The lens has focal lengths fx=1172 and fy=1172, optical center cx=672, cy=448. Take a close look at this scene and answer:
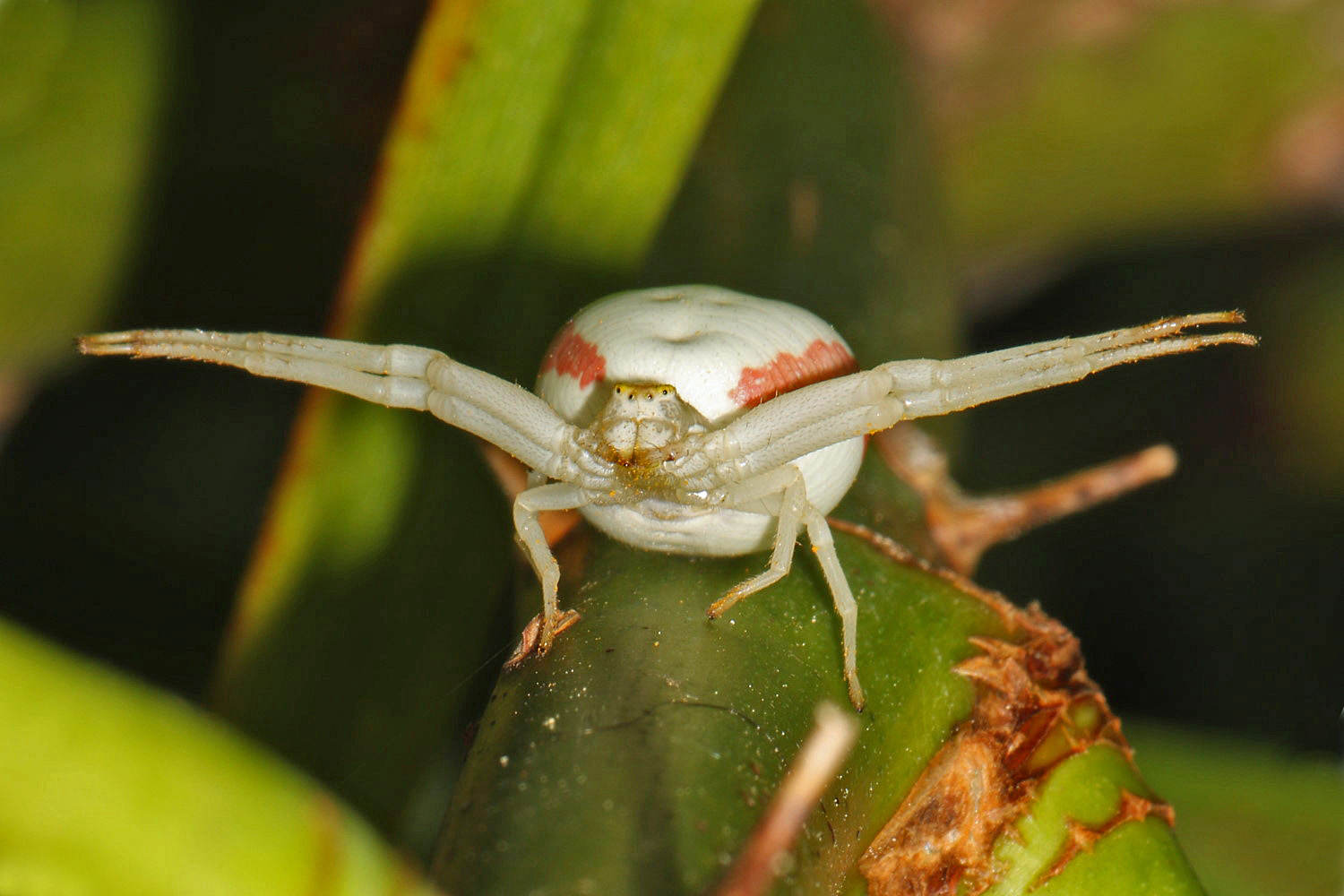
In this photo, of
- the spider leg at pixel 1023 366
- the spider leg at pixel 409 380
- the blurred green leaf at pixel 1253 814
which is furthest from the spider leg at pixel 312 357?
the blurred green leaf at pixel 1253 814

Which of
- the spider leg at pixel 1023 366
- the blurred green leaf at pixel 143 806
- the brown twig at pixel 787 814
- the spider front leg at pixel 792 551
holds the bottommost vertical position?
the blurred green leaf at pixel 143 806

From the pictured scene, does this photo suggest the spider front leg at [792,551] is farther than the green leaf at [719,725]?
Yes

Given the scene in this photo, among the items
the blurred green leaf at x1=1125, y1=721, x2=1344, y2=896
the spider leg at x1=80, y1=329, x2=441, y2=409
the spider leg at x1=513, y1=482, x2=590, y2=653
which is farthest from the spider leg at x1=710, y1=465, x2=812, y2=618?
the blurred green leaf at x1=1125, y1=721, x2=1344, y2=896

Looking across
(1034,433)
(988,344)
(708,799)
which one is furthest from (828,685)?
(988,344)

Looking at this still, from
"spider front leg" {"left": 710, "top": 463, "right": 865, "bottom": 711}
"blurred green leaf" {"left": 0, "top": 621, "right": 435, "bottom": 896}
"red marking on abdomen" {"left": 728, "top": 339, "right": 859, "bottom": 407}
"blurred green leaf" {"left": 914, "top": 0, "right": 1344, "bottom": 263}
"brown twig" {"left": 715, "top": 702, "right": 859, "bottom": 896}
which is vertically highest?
"blurred green leaf" {"left": 914, "top": 0, "right": 1344, "bottom": 263}

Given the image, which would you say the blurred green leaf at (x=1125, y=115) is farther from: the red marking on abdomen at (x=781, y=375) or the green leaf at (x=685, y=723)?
the green leaf at (x=685, y=723)

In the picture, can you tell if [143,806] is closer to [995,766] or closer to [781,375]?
[995,766]

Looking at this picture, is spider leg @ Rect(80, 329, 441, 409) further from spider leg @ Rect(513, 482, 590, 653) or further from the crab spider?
spider leg @ Rect(513, 482, 590, 653)
